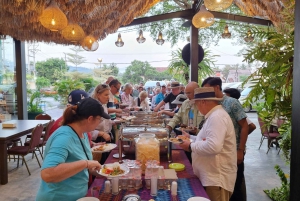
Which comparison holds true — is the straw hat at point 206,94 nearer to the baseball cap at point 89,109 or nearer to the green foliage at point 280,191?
the baseball cap at point 89,109

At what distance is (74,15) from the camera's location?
16.9 ft

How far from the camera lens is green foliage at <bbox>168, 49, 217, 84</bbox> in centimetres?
790

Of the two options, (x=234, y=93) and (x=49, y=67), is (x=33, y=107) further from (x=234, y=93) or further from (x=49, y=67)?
(x=49, y=67)

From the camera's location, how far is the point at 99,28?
6355 mm

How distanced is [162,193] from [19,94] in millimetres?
6917

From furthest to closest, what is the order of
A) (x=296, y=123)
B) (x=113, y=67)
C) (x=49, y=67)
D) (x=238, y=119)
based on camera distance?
1. (x=113, y=67)
2. (x=49, y=67)
3. (x=238, y=119)
4. (x=296, y=123)

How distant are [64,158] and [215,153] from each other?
1.00 m

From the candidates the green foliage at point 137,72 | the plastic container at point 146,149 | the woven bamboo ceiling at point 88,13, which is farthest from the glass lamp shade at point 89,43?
the green foliage at point 137,72

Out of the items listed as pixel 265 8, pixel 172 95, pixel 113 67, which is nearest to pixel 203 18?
pixel 172 95

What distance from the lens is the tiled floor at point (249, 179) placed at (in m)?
3.59

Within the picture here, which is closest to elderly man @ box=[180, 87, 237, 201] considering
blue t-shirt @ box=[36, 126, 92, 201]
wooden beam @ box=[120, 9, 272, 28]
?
blue t-shirt @ box=[36, 126, 92, 201]

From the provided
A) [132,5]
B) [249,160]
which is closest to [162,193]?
[249,160]

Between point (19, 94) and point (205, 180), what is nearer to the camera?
point (205, 180)

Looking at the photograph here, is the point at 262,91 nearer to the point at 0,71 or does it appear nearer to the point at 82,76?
the point at 0,71
